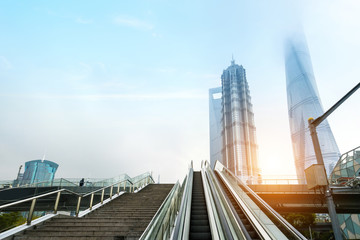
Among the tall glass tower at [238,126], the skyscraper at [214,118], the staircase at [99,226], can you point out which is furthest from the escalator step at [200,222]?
the skyscraper at [214,118]

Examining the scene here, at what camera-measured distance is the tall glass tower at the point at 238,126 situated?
116 metres

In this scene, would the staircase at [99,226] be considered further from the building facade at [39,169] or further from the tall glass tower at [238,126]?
the building facade at [39,169]

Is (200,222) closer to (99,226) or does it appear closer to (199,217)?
(199,217)

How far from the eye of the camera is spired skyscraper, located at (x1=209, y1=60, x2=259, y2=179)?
116m

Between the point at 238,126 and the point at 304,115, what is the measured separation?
32151mm

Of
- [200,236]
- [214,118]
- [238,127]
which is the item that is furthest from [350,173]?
[214,118]

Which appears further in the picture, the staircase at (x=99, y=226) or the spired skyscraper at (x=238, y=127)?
the spired skyscraper at (x=238, y=127)

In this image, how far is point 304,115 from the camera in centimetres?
10744

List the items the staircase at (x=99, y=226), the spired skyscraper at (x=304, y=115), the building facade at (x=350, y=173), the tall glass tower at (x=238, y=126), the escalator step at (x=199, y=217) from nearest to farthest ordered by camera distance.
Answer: the staircase at (x=99, y=226) → the escalator step at (x=199, y=217) → the building facade at (x=350, y=173) → the spired skyscraper at (x=304, y=115) → the tall glass tower at (x=238, y=126)

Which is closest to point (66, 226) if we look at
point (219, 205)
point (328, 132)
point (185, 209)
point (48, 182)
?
point (185, 209)

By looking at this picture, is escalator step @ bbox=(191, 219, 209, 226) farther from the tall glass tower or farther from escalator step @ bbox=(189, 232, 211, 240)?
the tall glass tower

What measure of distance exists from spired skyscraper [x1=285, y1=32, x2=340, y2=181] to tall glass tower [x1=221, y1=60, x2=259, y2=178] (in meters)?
21.3

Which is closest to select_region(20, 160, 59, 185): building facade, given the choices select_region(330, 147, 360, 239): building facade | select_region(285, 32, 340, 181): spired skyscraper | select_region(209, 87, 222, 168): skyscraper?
select_region(209, 87, 222, 168): skyscraper

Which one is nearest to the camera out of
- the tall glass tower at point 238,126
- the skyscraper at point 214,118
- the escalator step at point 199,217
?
the escalator step at point 199,217
